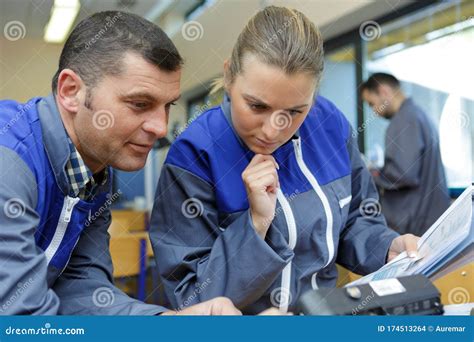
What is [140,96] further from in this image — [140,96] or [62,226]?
[62,226]

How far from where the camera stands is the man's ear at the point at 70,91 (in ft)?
2.95

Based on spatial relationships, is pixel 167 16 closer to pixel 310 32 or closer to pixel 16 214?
pixel 310 32

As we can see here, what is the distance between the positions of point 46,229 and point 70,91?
24 cm

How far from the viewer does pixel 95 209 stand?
36.5 inches

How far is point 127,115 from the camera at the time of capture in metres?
0.87

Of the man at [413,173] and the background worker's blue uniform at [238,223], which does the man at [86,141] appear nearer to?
the background worker's blue uniform at [238,223]

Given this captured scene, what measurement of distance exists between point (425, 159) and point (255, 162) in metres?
2.03

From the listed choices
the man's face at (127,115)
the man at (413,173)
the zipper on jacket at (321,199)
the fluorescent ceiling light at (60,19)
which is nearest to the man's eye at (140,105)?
the man's face at (127,115)

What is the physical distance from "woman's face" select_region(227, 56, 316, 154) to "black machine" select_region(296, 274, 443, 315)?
1.23 feet

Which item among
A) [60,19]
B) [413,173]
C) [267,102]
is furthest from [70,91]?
[60,19]

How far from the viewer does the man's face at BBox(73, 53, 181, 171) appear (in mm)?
860

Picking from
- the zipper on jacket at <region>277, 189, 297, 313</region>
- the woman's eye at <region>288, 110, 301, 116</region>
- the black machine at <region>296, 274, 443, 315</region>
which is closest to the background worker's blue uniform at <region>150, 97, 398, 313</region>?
the zipper on jacket at <region>277, 189, 297, 313</region>

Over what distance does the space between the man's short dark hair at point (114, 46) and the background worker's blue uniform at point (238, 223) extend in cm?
16

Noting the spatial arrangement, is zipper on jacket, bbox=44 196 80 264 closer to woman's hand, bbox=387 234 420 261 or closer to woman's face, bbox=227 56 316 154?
woman's face, bbox=227 56 316 154
